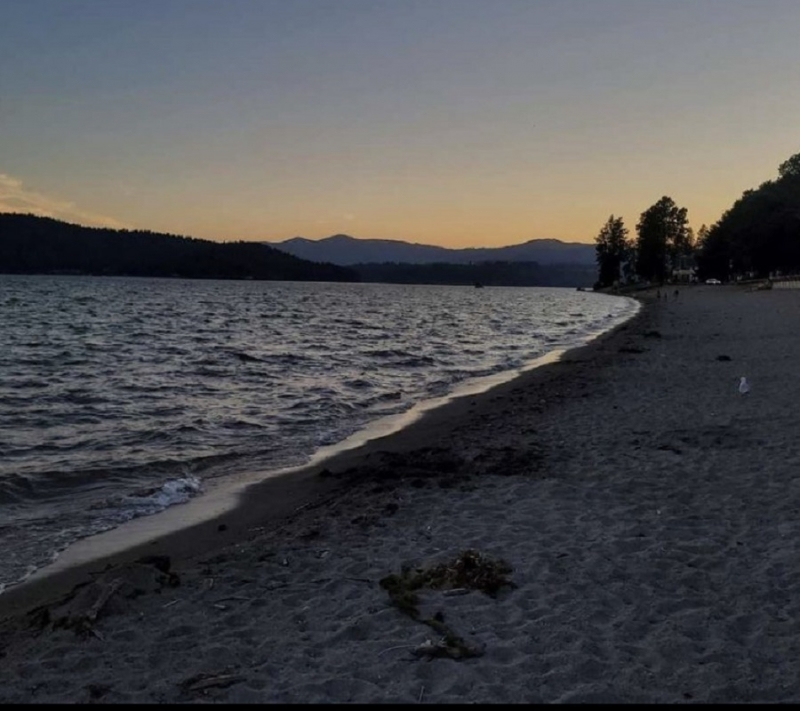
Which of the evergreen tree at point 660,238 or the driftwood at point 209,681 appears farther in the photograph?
the evergreen tree at point 660,238

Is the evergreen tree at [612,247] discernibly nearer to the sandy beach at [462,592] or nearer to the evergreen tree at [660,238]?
the evergreen tree at [660,238]

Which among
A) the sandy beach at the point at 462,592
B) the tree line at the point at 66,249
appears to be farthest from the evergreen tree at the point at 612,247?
the sandy beach at the point at 462,592

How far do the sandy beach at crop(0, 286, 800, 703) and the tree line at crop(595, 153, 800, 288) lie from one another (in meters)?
88.6

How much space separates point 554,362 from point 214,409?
1427 centimetres

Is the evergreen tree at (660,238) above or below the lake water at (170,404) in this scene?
above

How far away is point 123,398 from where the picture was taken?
17.7 metres

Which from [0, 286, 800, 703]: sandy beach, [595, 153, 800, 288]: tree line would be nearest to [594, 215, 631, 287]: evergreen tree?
[595, 153, 800, 288]: tree line

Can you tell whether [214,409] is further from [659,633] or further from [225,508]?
[659,633]

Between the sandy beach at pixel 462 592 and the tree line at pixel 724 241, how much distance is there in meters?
88.6

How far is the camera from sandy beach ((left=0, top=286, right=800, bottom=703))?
14.9 feet

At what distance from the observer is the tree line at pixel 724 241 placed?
309 ft

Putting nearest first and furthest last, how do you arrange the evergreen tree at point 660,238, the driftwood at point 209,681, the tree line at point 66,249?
the driftwood at point 209,681 → the evergreen tree at point 660,238 → the tree line at point 66,249

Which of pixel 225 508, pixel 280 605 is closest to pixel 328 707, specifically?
pixel 280 605

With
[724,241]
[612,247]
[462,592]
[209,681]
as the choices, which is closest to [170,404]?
[462,592]
